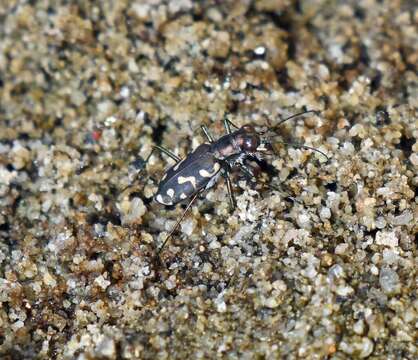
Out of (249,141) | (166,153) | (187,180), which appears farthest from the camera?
(166,153)

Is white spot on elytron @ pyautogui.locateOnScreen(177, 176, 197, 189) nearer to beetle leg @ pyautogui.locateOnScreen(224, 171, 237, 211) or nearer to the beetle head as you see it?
beetle leg @ pyautogui.locateOnScreen(224, 171, 237, 211)

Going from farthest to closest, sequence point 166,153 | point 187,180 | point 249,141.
Result: point 166,153 < point 249,141 < point 187,180

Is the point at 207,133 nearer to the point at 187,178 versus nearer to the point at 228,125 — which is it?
the point at 228,125

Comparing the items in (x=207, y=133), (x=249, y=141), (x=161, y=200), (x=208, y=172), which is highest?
(x=207, y=133)

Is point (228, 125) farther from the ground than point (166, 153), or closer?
farther from the ground

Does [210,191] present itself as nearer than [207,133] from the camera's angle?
Yes

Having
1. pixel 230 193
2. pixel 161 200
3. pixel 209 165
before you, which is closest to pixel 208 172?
pixel 209 165
